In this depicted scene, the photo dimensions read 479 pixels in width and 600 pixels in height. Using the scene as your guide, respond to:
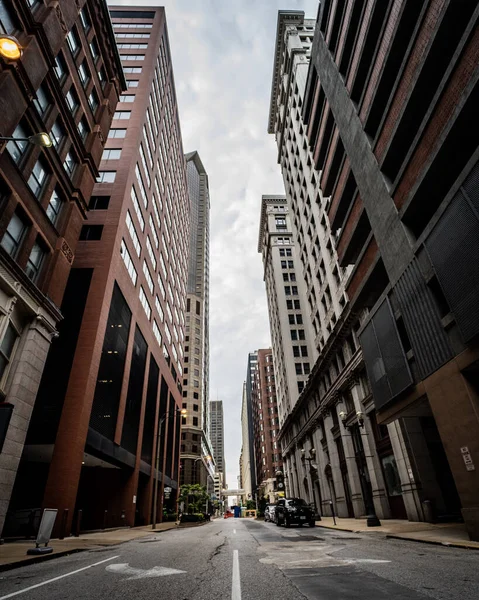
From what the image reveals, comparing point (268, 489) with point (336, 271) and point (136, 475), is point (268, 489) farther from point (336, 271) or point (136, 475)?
point (336, 271)

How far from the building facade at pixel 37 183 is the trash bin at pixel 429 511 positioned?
771 inches

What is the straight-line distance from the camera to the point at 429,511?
718 inches

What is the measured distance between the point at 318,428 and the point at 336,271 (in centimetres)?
1885

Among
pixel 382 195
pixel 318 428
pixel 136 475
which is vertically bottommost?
pixel 136 475

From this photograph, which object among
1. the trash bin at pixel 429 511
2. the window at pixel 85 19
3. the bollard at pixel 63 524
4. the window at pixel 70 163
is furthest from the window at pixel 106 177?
the trash bin at pixel 429 511

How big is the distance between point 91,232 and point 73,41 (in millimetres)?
13710

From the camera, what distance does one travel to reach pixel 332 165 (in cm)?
2794

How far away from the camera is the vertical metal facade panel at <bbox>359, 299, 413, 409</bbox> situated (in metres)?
16.8

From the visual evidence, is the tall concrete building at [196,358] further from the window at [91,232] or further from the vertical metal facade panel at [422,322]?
the vertical metal facade panel at [422,322]

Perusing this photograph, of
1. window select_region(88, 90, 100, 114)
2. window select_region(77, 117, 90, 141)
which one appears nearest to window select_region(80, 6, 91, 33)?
window select_region(88, 90, 100, 114)

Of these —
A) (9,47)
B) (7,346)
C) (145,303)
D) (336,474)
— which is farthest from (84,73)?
(336,474)

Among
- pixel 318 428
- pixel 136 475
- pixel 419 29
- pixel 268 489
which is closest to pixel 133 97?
pixel 419 29

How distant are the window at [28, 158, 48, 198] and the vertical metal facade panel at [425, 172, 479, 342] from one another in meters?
19.7

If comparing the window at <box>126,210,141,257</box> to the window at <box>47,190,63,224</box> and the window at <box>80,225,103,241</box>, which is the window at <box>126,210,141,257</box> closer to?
the window at <box>80,225,103,241</box>
